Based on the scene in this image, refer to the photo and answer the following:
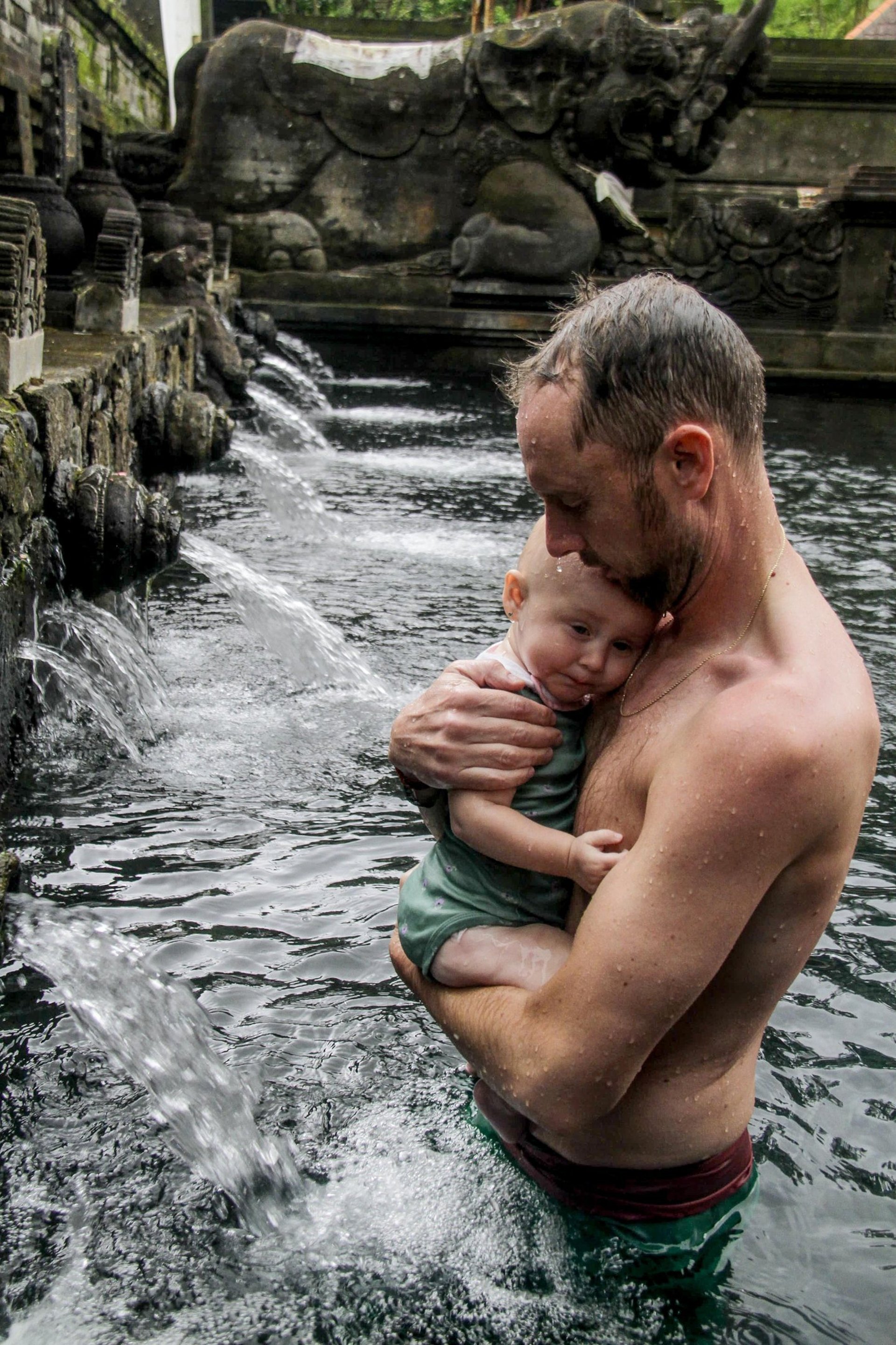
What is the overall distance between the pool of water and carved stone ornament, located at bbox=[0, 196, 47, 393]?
40.9 inches

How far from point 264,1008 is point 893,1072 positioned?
1431 millimetres

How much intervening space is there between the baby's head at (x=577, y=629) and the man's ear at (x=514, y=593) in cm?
4

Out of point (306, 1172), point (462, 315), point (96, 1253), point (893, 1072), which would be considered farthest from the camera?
point (462, 315)

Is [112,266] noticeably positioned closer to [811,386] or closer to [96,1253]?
[96,1253]

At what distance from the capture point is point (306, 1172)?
8.28 feet

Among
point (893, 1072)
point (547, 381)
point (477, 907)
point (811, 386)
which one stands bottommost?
point (811, 386)

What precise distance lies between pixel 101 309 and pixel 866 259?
12.3 meters

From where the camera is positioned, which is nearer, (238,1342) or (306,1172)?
Answer: (238,1342)

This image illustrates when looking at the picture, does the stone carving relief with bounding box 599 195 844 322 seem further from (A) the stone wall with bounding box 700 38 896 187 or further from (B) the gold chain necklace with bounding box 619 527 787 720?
(B) the gold chain necklace with bounding box 619 527 787 720

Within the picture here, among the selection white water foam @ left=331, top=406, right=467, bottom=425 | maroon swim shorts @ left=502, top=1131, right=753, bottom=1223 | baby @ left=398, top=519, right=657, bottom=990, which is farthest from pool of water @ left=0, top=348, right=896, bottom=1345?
white water foam @ left=331, top=406, right=467, bottom=425

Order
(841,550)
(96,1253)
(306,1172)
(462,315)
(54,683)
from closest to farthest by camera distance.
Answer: (96,1253) < (306,1172) < (54,683) < (841,550) < (462,315)

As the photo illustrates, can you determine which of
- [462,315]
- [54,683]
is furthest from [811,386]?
[54,683]

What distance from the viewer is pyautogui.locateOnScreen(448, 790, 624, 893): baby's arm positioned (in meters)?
1.87

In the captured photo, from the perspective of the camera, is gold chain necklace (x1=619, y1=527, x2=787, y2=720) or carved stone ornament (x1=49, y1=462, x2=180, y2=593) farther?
carved stone ornament (x1=49, y1=462, x2=180, y2=593)
